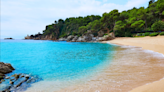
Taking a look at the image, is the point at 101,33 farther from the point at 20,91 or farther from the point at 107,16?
the point at 20,91

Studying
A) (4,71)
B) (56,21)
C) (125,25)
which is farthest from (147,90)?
(56,21)

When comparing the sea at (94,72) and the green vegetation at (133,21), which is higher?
the green vegetation at (133,21)

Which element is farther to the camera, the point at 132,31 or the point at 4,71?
the point at 132,31

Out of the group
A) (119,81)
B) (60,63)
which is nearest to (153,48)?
(119,81)

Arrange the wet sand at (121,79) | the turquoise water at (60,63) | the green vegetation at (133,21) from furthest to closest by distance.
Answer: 1. the green vegetation at (133,21)
2. the turquoise water at (60,63)
3. the wet sand at (121,79)

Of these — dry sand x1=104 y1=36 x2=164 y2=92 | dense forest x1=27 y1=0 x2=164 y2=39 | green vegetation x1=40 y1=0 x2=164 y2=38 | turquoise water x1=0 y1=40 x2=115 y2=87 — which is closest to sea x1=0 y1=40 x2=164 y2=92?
turquoise water x1=0 y1=40 x2=115 y2=87

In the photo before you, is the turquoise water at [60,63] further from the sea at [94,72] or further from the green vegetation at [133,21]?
the green vegetation at [133,21]

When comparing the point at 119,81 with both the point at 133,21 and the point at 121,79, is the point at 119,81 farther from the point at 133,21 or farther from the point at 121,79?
the point at 133,21

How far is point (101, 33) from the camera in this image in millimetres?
73312

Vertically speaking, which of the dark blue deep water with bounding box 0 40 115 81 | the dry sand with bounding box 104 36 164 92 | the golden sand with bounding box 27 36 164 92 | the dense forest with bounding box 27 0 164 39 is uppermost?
the dense forest with bounding box 27 0 164 39

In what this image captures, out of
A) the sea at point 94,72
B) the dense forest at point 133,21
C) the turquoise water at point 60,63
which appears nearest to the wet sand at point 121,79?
the sea at point 94,72

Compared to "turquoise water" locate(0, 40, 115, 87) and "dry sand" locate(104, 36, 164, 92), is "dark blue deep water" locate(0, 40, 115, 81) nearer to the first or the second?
"turquoise water" locate(0, 40, 115, 87)

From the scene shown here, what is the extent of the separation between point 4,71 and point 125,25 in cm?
6603

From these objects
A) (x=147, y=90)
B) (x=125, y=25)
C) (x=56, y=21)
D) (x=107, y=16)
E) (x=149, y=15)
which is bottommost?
(x=147, y=90)
